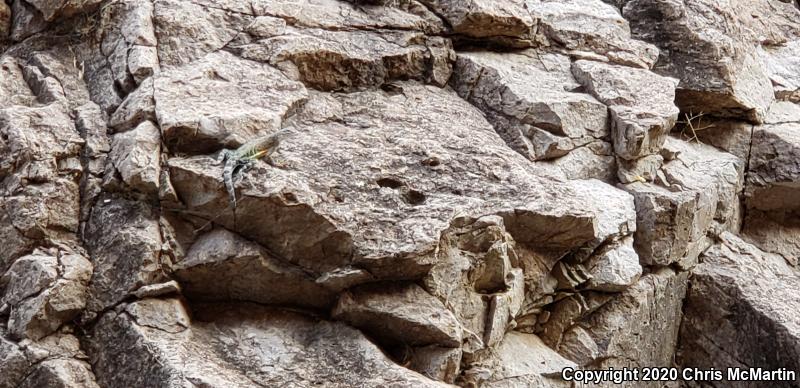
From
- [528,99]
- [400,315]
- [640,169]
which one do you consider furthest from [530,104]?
[400,315]

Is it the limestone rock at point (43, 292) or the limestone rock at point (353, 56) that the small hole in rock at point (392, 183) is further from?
the limestone rock at point (43, 292)

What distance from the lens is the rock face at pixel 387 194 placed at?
534 centimetres

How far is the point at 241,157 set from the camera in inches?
216

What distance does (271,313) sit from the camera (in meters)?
5.65

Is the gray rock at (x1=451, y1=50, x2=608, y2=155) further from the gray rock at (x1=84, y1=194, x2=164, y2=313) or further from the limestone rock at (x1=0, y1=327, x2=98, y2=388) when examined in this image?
the limestone rock at (x1=0, y1=327, x2=98, y2=388)

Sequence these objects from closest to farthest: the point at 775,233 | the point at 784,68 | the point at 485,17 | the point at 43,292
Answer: the point at 43,292, the point at 485,17, the point at 775,233, the point at 784,68

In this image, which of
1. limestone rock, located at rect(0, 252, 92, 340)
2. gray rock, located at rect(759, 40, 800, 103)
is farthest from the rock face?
gray rock, located at rect(759, 40, 800, 103)

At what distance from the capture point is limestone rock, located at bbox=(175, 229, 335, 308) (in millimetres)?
5418

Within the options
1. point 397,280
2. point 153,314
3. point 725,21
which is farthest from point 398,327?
point 725,21

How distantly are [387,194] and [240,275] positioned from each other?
1.10 metres

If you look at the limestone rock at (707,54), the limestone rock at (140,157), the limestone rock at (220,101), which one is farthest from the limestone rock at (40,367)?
the limestone rock at (707,54)

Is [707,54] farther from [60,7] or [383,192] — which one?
[60,7]

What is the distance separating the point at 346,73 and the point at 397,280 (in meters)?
2.05

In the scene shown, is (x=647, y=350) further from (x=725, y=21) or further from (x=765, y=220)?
(x=725, y=21)
